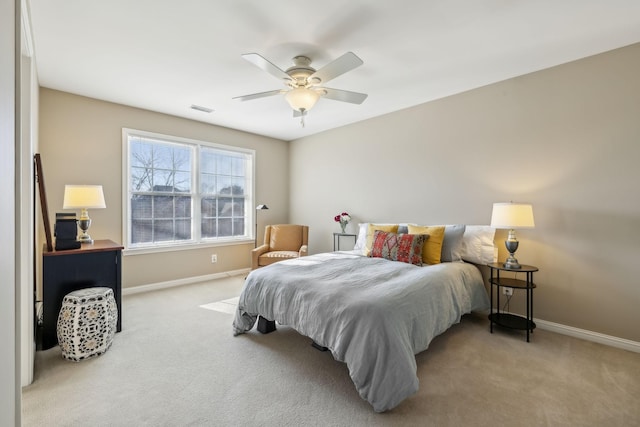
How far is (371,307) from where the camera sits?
188 centimetres

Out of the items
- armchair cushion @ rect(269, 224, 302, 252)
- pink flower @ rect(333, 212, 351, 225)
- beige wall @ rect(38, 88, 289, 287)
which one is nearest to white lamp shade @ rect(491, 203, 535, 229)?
pink flower @ rect(333, 212, 351, 225)

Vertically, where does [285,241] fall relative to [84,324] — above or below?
above

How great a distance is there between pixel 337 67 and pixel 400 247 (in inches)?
73.5

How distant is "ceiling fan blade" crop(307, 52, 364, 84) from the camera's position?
2.11 metres

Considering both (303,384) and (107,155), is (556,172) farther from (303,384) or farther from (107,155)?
(107,155)

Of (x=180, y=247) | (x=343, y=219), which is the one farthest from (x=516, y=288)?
(x=180, y=247)

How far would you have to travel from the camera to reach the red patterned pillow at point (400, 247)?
10.00 ft

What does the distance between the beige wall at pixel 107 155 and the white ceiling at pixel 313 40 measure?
0.96 ft

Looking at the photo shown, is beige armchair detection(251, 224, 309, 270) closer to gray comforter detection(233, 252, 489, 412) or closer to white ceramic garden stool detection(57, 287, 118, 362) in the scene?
gray comforter detection(233, 252, 489, 412)

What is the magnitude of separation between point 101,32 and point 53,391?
2.62 meters

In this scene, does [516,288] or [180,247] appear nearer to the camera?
[516,288]

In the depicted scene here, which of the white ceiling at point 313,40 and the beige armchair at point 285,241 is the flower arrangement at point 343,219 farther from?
the white ceiling at point 313,40

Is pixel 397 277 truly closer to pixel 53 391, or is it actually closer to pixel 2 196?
pixel 2 196

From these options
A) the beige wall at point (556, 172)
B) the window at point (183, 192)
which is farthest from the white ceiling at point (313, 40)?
the window at point (183, 192)
